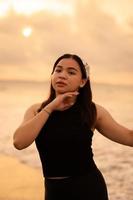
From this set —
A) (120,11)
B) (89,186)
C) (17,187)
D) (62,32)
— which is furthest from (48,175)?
(62,32)

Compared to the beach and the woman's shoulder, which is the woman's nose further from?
the beach

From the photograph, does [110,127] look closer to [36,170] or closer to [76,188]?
[76,188]

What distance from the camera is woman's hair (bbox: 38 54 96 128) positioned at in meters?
1.43

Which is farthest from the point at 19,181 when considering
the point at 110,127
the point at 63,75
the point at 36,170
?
the point at 63,75

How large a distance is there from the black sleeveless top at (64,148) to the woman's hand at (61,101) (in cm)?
6

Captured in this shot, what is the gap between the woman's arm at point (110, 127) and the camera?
148 centimetres

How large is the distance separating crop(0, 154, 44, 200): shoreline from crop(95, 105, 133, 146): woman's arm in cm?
289

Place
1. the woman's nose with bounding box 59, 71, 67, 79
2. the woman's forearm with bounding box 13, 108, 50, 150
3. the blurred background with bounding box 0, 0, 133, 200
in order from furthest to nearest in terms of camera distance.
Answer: the blurred background with bounding box 0, 0, 133, 200
the woman's nose with bounding box 59, 71, 67, 79
the woman's forearm with bounding box 13, 108, 50, 150

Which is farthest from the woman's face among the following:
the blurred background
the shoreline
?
the blurred background

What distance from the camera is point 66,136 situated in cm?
136

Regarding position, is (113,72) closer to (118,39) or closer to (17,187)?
(118,39)

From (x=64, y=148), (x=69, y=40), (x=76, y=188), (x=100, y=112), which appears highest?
(x=69, y=40)

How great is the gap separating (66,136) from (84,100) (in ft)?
0.65

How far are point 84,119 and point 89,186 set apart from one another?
0.25 metres
